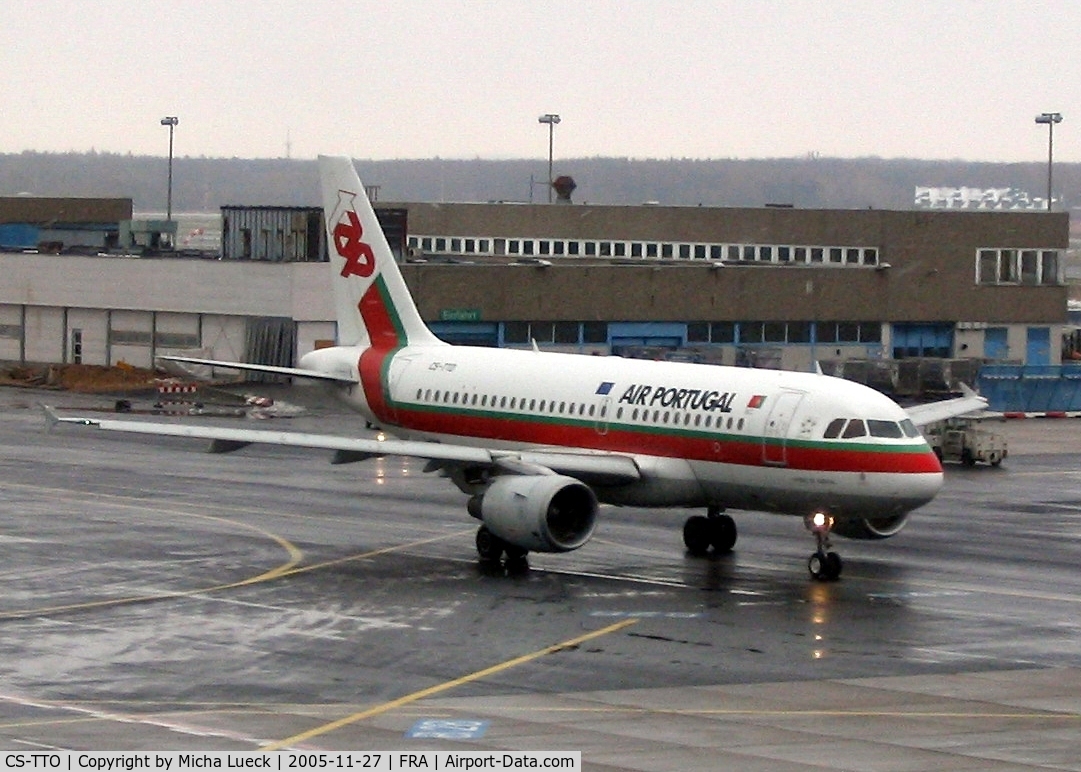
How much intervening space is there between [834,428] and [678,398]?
3958mm

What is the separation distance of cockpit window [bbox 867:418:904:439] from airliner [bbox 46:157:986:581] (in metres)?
0.03

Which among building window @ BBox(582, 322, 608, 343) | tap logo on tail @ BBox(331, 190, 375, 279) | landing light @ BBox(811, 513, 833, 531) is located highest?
tap logo on tail @ BBox(331, 190, 375, 279)

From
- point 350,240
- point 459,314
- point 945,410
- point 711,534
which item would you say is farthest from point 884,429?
point 459,314

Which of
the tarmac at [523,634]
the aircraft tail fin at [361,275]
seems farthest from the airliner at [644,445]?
the aircraft tail fin at [361,275]

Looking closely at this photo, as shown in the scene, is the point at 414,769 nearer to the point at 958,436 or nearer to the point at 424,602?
the point at 424,602

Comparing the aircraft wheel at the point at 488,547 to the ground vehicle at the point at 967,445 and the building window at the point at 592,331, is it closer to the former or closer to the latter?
the ground vehicle at the point at 967,445

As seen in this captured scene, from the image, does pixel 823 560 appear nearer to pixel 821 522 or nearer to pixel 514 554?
pixel 821 522

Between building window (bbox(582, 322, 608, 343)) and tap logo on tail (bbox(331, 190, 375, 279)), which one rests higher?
tap logo on tail (bbox(331, 190, 375, 279))

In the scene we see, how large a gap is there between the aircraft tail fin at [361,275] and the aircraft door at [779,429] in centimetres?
1238

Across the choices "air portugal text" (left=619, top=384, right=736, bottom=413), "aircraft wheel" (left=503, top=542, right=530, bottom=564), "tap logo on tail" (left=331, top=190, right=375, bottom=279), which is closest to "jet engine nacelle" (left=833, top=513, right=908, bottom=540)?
"air portugal text" (left=619, top=384, right=736, bottom=413)

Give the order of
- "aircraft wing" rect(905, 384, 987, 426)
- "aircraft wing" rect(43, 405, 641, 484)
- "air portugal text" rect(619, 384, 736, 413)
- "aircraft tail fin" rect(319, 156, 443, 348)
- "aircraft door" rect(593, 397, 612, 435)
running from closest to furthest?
"aircraft wing" rect(43, 405, 641, 484) → "air portugal text" rect(619, 384, 736, 413) → "aircraft door" rect(593, 397, 612, 435) → "aircraft wing" rect(905, 384, 987, 426) → "aircraft tail fin" rect(319, 156, 443, 348)

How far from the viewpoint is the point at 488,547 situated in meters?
41.3

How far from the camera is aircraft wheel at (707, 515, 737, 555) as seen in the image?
43.4 metres

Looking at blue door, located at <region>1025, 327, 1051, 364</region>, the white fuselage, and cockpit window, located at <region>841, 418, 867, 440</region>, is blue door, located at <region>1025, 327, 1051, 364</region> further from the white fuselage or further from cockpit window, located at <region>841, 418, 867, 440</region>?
cockpit window, located at <region>841, 418, 867, 440</region>
